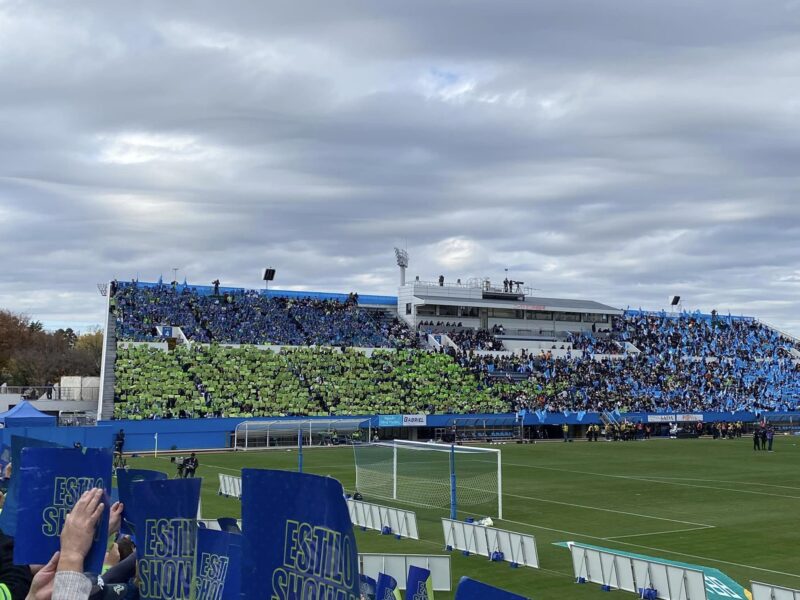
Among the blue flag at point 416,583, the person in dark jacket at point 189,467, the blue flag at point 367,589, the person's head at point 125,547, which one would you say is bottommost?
the person in dark jacket at point 189,467

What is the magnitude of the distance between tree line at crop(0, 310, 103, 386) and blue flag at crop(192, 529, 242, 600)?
341 ft

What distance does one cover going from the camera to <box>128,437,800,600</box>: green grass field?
23625 mm

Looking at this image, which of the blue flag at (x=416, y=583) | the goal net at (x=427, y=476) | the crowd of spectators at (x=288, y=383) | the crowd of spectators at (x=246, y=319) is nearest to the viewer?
the blue flag at (x=416, y=583)

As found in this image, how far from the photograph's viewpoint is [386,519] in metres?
28.6

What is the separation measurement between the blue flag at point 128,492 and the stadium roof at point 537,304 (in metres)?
78.4

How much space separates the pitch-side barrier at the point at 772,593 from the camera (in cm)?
1580

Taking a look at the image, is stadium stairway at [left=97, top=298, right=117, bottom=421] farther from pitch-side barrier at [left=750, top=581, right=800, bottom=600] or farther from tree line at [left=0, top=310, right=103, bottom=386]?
pitch-side barrier at [left=750, top=581, right=800, bottom=600]

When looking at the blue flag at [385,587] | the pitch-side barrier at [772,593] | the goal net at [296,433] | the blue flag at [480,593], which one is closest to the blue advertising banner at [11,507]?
the blue flag at [385,587]

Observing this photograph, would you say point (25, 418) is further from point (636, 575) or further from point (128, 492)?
point (128, 492)

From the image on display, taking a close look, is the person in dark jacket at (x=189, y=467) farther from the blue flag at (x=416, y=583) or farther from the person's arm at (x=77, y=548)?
the person's arm at (x=77, y=548)

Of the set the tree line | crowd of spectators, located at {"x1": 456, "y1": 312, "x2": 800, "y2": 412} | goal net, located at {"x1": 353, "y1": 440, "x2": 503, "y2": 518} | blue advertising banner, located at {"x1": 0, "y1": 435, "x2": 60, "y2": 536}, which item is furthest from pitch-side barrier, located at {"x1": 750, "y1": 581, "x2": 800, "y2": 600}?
the tree line

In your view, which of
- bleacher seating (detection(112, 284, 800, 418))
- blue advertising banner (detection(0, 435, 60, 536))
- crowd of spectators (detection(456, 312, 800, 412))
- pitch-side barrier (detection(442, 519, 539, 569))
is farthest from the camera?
crowd of spectators (detection(456, 312, 800, 412))

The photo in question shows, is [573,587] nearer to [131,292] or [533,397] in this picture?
[533,397]

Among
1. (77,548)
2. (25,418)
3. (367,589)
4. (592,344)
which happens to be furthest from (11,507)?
(592,344)
